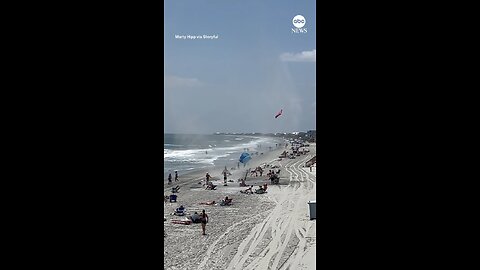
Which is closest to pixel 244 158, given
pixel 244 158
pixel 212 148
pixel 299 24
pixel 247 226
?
pixel 244 158

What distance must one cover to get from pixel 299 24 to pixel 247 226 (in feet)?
3.02

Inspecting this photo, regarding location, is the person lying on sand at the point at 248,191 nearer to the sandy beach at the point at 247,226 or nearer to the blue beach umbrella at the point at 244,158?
the sandy beach at the point at 247,226

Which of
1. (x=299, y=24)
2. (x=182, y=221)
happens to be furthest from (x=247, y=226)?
(x=299, y=24)

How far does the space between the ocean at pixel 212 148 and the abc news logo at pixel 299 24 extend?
0.48 metres

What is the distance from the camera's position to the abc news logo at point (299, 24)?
1593mm

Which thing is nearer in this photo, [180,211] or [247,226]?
[180,211]

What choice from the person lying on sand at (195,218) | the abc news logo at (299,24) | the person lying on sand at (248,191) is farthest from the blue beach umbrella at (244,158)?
the abc news logo at (299,24)

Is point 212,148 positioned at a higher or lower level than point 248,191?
higher

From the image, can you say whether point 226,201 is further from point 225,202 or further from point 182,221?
point 182,221

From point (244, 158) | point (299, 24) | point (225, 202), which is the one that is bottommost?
point (225, 202)

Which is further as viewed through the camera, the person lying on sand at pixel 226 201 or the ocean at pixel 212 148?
the person lying on sand at pixel 226 201

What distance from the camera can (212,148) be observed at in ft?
5.41

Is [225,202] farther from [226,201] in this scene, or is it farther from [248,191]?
[248,191]
